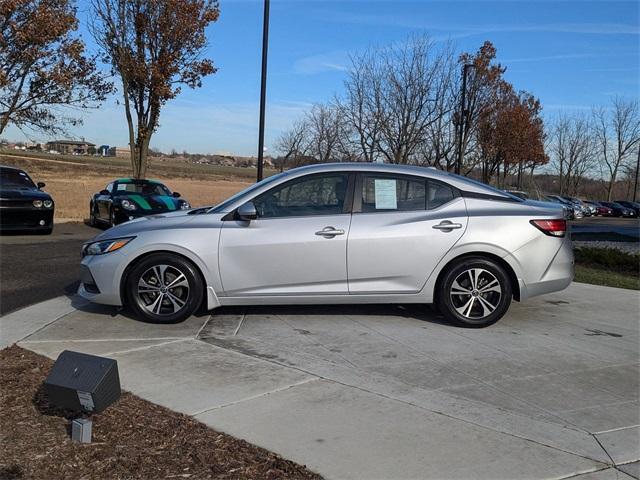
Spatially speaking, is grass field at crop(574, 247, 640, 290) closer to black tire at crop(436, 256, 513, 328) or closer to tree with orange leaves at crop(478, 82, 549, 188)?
black tire at crop(436, 256, 513, 328)

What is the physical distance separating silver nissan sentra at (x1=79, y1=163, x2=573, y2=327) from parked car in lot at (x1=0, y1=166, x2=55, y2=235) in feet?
27.6

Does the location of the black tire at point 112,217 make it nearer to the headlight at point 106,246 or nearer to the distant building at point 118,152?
the headlight at point 106,246

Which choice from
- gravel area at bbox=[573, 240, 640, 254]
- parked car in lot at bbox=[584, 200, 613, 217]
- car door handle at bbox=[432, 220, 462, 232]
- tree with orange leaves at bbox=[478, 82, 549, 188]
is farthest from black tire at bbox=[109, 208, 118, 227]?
parked car in lot at bbox=[584, 200, 613, 217]

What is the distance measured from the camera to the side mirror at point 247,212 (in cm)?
573

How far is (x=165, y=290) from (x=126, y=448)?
2594 mm

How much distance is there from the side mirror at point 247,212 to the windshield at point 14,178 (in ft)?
34.5

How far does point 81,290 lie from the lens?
607 centimetres

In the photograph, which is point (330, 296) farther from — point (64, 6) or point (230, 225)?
point (64, 6)

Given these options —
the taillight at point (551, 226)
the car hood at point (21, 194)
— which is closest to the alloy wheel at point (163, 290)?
the taillight at point (551, 226)

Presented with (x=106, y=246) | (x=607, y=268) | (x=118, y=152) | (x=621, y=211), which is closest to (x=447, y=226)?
(x=106, y=246)

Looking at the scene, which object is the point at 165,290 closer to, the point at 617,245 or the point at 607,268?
the point at 607,268

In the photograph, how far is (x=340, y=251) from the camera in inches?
227

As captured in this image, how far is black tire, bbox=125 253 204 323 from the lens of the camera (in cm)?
577

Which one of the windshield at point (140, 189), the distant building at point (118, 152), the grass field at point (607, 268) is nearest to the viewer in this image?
the grass field at point (607, 268)
